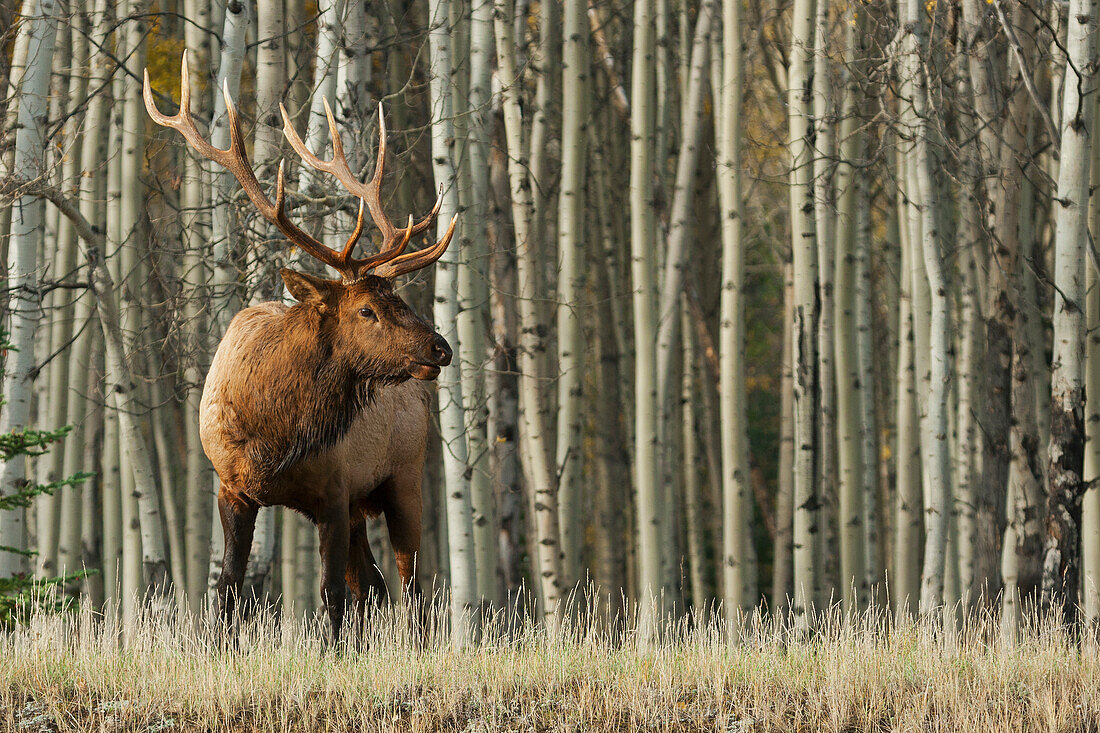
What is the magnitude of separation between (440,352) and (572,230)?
4.64 meters

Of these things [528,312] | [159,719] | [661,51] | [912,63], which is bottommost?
[159,719]

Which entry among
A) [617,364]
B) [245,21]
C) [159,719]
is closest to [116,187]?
[245,21]

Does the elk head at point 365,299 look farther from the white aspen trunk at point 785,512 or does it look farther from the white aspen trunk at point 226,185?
the white aspen trunk at point 785,512

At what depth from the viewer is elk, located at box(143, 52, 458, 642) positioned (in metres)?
5.14

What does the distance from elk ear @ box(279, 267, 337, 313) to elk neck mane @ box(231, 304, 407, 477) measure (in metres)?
0.05

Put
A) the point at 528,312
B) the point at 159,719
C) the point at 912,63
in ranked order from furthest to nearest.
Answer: the point at 528,312
the point at 912,63
the point at 159,719

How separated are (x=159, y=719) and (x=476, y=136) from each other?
4.52m

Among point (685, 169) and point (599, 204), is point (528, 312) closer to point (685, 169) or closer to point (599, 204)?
point (685, 169)

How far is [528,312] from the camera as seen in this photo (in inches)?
377

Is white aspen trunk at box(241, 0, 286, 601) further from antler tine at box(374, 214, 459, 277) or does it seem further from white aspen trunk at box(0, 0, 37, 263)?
antler tine at box(374, 214, 459, 277)

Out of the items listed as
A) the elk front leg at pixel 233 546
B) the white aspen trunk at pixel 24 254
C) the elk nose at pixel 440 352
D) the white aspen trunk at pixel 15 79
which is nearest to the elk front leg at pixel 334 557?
the elk front leg at pixel 233 546

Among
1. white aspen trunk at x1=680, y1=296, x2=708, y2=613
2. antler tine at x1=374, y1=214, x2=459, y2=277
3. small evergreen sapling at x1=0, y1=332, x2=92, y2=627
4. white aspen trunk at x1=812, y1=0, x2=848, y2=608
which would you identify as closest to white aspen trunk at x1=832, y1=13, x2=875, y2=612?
white aspen trunk at x1=812, y1=0, x2=848, y2=608

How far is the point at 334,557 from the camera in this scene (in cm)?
548

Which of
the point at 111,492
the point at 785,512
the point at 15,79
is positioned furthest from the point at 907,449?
the point at 15,79
